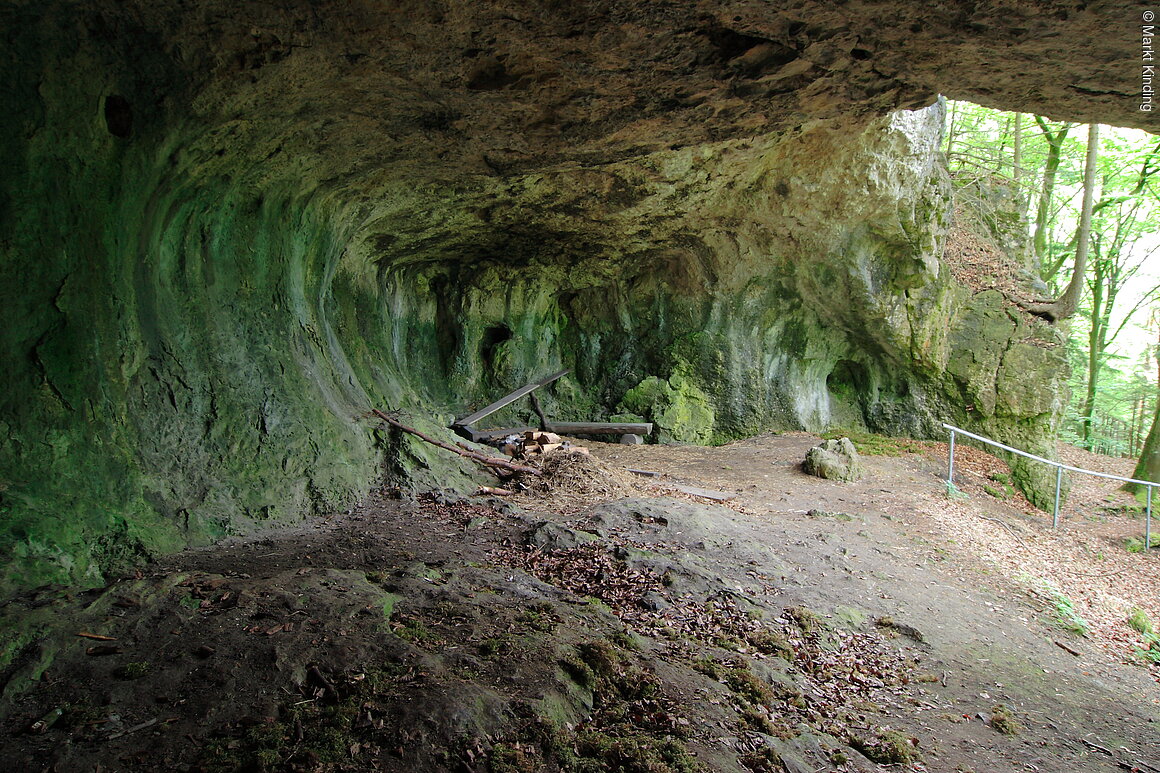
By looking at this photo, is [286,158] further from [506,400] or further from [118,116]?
[506,400]

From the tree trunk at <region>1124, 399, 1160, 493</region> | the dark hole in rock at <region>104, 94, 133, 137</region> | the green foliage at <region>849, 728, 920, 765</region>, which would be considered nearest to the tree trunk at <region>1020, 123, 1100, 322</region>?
the tree trunk at <region>1124, 399, 1160, 493</region>

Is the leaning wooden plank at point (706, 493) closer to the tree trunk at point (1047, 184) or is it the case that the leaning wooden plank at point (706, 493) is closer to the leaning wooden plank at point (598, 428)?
the leaning wooden plank at point (598, 428)

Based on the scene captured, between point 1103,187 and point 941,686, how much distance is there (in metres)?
19.3

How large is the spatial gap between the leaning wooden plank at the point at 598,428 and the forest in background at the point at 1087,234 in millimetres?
7865

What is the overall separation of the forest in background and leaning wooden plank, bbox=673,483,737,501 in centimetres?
824

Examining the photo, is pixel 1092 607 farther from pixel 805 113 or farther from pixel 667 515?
pixel 805 113

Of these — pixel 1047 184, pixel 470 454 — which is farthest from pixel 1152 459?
pixel 470 454

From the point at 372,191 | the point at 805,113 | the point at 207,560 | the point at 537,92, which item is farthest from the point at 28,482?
the point at 805,113

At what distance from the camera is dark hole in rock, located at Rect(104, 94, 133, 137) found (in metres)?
4.20

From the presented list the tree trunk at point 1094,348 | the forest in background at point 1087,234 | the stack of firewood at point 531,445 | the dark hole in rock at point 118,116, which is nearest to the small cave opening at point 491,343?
the stack of firewood at point 531,445

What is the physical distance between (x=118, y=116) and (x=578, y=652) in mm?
4484

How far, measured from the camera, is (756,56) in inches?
151

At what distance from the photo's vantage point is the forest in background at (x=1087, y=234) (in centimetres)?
1379

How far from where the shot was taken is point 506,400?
43.4ft
